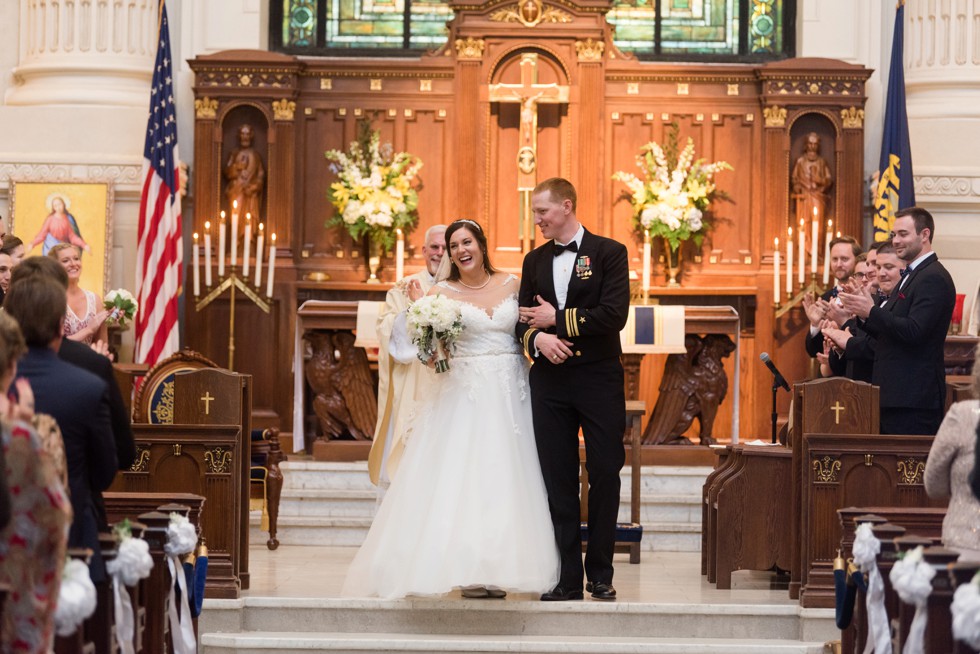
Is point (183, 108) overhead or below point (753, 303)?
overhead

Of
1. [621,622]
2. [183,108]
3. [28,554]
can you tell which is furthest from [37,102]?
[28,554]

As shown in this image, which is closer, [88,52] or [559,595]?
[559,595]

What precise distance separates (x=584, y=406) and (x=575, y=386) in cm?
10

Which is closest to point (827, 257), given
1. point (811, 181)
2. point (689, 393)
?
point (811, 181)

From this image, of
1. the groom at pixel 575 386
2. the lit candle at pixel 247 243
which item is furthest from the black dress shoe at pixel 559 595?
the lit candle at pixel 247 243

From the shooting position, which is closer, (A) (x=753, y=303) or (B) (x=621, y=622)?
(B) (x=621, y=622)

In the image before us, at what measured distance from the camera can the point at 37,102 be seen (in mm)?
13352

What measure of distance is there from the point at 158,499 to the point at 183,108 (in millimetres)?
7157

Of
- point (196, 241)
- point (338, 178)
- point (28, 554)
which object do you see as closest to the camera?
point (28, 554)

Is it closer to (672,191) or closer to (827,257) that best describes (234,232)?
(672,191)

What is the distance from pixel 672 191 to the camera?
499 inches

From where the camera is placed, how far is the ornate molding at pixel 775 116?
1301 cm

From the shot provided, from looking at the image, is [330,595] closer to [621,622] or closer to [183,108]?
[621,622]

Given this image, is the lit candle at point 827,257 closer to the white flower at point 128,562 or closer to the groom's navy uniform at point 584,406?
the groom's navy uniform at point 584,406
